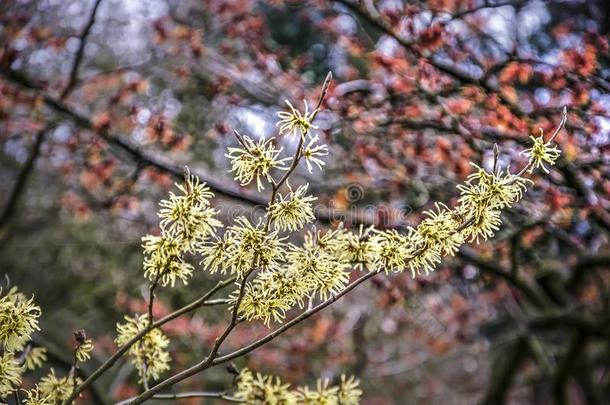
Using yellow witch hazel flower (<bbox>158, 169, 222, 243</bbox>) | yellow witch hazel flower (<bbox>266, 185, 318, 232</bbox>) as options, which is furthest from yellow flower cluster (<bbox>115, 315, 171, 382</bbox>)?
yellow witch hazel flower (<bbox>266, 185, 318, 232</bbox>)

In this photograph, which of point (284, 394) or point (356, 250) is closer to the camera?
point (356, 250)

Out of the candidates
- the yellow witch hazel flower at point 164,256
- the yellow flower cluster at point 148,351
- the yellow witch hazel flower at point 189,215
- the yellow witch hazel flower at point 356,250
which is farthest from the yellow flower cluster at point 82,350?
the yellow witch hazel flower at point 356,250

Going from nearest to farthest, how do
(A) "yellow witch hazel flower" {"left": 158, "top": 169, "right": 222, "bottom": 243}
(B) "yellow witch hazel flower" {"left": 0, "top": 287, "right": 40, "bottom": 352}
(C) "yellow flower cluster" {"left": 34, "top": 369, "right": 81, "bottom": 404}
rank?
(A) "yellow witch hazel flower" {"left": 158, "top": 169, "right": 222, "bottom": 243} < (B) "yellow witch hazel flower" {"left": 0, "top": 287, "right": 40, "bottom": 352} < (C) "yellow flower cluster" {"left": 34, "top": 369, "right": 81, "bottom": 404}

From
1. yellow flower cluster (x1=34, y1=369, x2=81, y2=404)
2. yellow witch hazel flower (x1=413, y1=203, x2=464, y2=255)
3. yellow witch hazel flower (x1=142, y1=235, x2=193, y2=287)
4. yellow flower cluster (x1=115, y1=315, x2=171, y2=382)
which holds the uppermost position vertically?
yellow witch hazel flower (x1=413, y1=203, x2=464, y2=255)

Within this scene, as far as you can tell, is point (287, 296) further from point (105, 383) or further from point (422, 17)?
point (105, 383)

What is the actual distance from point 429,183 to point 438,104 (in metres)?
0.79

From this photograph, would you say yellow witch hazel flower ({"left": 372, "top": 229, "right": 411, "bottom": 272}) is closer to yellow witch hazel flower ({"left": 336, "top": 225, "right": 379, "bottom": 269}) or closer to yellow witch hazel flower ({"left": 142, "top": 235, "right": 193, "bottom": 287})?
yellow witch hazel flower ({"left": 336, "top": 225, "right": 379, "bottom": 269})

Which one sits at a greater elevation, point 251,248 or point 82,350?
point 251,248

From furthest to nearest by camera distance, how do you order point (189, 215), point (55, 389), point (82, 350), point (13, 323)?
point (55, 389)
point (82, 350)
point (13, 323)
point (189, 215)

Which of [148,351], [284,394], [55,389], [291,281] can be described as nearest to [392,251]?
[291,281]

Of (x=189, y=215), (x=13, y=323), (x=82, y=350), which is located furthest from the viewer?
(x=82, y=350)

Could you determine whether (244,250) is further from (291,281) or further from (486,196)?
(486,196)

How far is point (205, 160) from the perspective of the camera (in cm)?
589

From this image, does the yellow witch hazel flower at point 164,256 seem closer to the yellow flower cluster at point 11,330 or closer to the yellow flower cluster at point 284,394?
the yellow flower cluster at point 11,330
